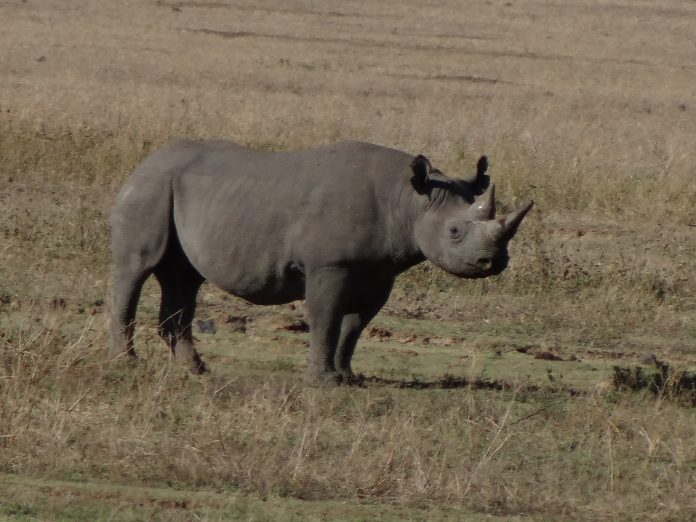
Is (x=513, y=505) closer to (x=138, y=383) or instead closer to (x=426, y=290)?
(x=138, y=383)

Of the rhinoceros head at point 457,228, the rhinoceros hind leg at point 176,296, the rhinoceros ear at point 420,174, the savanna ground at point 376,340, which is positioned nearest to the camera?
the savanna ground at point 376,340

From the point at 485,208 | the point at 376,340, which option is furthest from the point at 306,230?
the point at 376,340

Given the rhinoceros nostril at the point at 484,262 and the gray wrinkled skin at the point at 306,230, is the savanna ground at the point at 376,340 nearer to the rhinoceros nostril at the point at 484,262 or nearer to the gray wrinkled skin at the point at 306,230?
the gray wrinkled skin at the point at 306,230

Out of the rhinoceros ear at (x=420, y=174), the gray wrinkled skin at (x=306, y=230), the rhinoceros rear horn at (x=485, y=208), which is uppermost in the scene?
the rhinoceros ear at (x=420, y=174)

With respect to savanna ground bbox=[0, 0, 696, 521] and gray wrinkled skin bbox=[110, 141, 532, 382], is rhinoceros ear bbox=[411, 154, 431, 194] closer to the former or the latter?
gray wrinkled skin bbox=[110, 141, 532, 382]

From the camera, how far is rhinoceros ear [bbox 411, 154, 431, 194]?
8.76m

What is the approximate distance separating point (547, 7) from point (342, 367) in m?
33.8

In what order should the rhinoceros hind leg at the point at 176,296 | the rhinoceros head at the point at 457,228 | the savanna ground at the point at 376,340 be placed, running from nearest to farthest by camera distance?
the savanna ground at the point at 376,340, the rhinoceros head at the point at 457,228, the rhinoceros hind leg at the point at 176,296

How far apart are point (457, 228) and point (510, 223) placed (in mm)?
468

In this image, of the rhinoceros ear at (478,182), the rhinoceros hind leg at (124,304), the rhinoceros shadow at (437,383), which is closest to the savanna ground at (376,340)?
the rhinoceros shadow at (437,383)

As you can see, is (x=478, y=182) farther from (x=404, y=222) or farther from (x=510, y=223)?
(x=510, y=223)

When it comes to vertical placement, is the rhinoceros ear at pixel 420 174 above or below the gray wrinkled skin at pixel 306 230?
above

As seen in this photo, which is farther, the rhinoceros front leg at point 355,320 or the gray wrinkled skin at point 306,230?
the rhinoceros front leg at point 355,320

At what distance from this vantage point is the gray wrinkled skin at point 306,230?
8773 mm
